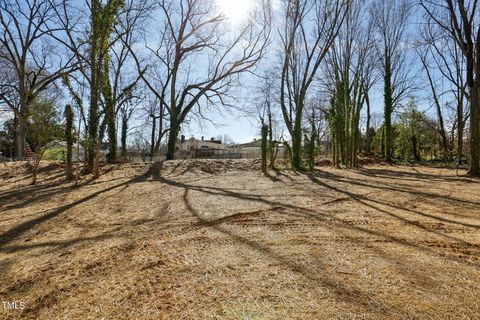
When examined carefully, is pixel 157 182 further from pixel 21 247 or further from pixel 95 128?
pixel 21 247

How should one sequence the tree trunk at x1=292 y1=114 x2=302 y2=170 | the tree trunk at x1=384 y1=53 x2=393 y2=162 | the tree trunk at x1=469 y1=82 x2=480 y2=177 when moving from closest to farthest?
the tree trunk at x1=469 y1=82 x2=480 y2=177, the tree trunk at x1=292 y1=114 x2=302 y2=170, the tree trunk at x1=384 y1=53 x2=393 y2=162

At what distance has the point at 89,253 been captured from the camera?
3.11 meters

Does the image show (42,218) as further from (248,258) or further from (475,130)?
(475,130)

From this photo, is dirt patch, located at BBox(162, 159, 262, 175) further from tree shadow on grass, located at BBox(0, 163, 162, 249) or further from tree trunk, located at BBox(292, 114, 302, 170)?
tree shadow on grass, located at BBox(0, 163, 162, 249)

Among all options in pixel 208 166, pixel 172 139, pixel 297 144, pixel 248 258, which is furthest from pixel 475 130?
pixel 172 139

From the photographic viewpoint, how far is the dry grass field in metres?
1.94

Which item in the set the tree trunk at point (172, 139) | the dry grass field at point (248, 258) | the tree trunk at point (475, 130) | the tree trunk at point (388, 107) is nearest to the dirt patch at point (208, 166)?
the tree trunk at point (172, 139)

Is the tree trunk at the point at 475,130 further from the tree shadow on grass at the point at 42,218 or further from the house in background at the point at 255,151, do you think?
the tree shadow on grass at the point at 42,218

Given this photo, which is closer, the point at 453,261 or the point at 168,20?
the point at 453,261

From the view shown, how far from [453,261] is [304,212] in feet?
7.04

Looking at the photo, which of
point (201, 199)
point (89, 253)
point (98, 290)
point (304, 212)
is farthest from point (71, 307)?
point (201, 199)

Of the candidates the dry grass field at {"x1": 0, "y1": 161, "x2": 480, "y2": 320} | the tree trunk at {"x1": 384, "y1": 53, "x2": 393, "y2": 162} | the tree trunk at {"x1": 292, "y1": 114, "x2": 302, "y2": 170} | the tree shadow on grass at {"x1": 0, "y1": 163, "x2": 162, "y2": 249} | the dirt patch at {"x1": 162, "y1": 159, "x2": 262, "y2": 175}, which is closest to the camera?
the dry grass field at {"x1": 0, "y1": 161, "x2": 480, "y2": 320}

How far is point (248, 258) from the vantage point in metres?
2.69

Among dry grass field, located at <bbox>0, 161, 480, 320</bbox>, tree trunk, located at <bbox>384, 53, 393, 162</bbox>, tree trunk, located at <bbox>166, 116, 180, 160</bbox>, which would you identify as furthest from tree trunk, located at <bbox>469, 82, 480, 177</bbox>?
tree trunk, located at <bbox>166, 116, 180, 160</bbox>
